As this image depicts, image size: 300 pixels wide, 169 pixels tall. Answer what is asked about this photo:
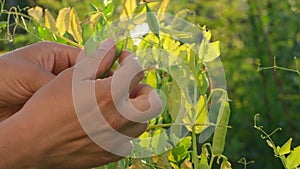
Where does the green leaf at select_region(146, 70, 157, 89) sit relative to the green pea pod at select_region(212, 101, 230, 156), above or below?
above

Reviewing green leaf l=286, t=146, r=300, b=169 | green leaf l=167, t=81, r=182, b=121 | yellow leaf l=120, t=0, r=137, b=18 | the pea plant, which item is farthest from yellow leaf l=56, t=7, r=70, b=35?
green leaf l=286, t=146, r=300, b=169

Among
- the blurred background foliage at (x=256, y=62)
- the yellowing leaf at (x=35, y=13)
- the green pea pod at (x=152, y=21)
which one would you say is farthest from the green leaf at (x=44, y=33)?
the blurred background foliage at (x=256, y=62)

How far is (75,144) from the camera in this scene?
99 cm

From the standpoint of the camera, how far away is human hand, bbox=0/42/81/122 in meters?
1.07

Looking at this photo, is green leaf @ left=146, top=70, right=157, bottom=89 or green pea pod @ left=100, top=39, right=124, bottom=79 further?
green leaf @ left=146, top=70, right=157, bottom=89

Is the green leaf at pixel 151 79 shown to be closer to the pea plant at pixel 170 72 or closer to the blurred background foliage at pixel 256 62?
the pea plant at pixel 170 72

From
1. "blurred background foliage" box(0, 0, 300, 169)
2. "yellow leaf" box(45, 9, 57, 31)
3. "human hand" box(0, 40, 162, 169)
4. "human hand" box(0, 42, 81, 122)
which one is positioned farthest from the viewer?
"blurred background foliage" box(0, 0, 300, 169)

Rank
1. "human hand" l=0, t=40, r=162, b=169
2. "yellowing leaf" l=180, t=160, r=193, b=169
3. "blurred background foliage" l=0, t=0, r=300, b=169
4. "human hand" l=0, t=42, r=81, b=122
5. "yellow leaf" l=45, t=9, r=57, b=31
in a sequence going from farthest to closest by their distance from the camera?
1. "blurred background foliage" l=0, t=0, r=300, b=169
2. "yellow leaf" l=45, t=9, r=57, b=31
3. "yellowing leaf" l=180, t=160, r=193, b=169
4. "human hand" l=0, t=42, r=81, b=122
5. "human hand" l=0, t=40, r=162, b=169

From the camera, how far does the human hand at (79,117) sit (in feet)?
3.11

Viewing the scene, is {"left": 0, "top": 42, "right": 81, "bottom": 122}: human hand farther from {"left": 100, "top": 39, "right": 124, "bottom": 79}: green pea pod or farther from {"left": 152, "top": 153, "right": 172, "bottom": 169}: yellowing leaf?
{"left": 152, "top": 153, "right": 172, "bottom": 169}: yellowing leaf

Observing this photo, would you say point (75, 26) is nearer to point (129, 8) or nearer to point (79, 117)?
point (129, 8)

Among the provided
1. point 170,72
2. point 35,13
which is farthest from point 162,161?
point 35,13

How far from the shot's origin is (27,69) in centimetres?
107

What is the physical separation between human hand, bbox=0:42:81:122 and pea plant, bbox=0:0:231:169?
1.6 inches
